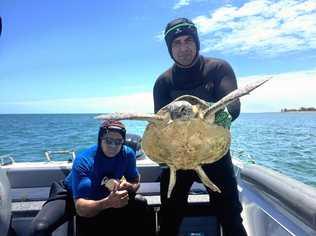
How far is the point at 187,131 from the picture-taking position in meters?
2.29

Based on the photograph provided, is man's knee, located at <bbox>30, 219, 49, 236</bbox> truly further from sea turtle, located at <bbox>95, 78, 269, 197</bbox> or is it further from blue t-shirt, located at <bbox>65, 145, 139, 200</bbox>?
sea turtle, located at <bbox>95, 78, 269, 197</bbox>

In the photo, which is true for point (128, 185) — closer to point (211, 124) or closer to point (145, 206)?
point (145, 206)

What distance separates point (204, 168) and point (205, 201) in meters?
1.03

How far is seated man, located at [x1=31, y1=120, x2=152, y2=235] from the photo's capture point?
10.8ft

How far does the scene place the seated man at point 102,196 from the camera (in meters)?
3.28

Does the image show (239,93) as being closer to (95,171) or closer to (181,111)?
(181,111)

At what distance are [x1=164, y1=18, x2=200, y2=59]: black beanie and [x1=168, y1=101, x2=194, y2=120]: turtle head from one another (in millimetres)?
1016

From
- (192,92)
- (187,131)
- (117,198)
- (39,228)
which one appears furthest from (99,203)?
(187,131)

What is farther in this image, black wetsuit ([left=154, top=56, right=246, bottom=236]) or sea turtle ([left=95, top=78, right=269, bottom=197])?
black wetsuit ([left=154, top=56, right=246, bottom=236])

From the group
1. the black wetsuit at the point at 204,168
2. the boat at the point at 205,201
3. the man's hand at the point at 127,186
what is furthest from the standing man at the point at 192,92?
the boat at the point at 205,201

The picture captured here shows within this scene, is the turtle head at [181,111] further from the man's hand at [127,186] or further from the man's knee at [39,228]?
the man's knee at [39,228]

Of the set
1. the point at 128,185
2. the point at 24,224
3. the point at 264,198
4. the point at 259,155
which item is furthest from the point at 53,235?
the point at 259,155

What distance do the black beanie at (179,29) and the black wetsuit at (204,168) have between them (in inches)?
10.5

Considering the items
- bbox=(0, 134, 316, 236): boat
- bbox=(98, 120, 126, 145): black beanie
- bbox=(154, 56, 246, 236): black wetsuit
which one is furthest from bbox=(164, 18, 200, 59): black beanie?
bbox=(0, 134, 316, 236): boat
